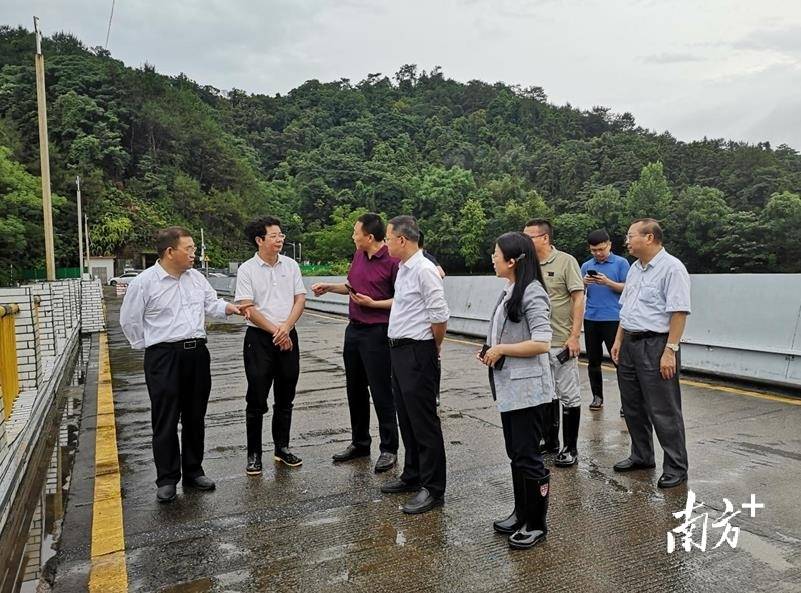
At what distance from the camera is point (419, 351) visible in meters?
4.09

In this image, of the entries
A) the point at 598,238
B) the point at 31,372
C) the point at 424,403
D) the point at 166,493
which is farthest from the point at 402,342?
the point at 31,372

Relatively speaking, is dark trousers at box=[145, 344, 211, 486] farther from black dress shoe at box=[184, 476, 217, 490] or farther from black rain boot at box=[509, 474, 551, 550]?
black rain boot at box=[509, 474, 551, 550]

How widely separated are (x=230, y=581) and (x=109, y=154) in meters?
77.2

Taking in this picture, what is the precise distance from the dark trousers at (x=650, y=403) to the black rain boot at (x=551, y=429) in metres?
0.55

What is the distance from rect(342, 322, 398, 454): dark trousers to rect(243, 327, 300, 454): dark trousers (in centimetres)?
44

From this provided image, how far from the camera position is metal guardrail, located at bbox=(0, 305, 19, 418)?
550 cm

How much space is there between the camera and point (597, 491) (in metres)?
4.25

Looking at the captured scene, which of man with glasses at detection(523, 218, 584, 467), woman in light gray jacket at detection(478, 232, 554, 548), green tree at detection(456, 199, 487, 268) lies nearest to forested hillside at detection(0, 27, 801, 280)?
green tree at detection(456, 199, 487, 268)

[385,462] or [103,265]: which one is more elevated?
[103,265]

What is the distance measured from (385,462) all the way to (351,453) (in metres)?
0.37

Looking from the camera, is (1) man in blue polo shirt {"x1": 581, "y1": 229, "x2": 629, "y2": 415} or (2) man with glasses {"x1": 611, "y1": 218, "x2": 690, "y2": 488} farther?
(1) man in blue polo shirt {"x1": 581, "y1": 229, "x2": 629, "y2": 415}

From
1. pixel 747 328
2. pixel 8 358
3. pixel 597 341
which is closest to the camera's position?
pixel 8 358

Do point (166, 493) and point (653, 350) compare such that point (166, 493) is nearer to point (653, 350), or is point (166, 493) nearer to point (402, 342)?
point (402, 342)

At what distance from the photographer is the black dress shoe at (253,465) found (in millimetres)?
4738
